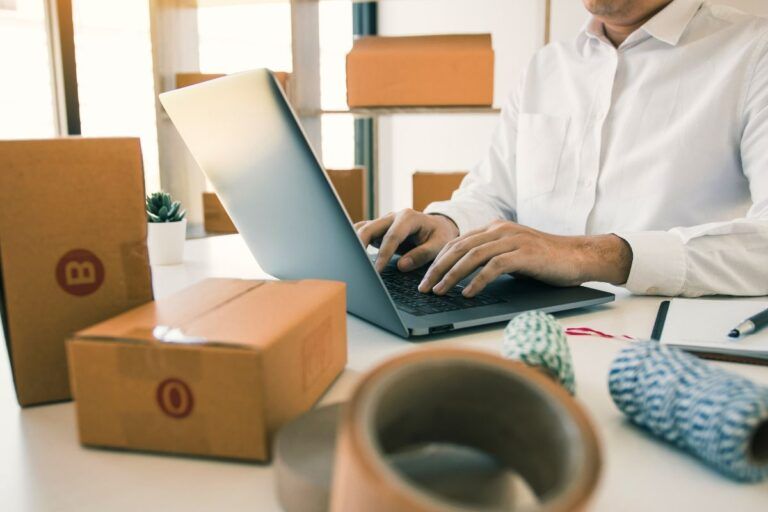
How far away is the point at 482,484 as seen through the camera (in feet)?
0.98

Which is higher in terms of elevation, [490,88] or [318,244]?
[490,88]

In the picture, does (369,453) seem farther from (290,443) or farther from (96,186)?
(96,186)

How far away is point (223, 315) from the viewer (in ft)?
1.41

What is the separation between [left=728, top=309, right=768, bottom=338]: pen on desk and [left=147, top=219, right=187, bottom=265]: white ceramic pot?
844 mm

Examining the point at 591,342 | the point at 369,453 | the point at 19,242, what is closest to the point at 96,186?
the point at 19,242

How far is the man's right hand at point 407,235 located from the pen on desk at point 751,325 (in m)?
0.43

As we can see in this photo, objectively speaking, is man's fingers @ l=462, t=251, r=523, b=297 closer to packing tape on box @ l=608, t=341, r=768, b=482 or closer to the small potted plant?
packing tape on box @ l=608, t=341, r=768, b=482

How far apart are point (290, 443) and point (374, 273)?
220 mm

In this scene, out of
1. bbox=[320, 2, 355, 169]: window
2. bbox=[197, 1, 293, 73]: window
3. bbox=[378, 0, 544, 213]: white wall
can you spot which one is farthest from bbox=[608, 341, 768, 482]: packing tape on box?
bbox=[320, 2, 355, 169]: window

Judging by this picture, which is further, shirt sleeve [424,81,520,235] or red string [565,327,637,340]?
shirt sleeve [424,81,520,235]

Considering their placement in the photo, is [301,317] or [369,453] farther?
[301,317]

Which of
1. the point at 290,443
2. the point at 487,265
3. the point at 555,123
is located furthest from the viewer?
the point at 555,123

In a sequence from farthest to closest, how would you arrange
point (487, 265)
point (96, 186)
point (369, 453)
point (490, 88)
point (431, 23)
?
1. point (431, 23)
2. point (490, 88)
3. point (487, 265)
4. point (96, 186)
5. point (369, 453)

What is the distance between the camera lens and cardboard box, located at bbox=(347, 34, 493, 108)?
1837 mm
